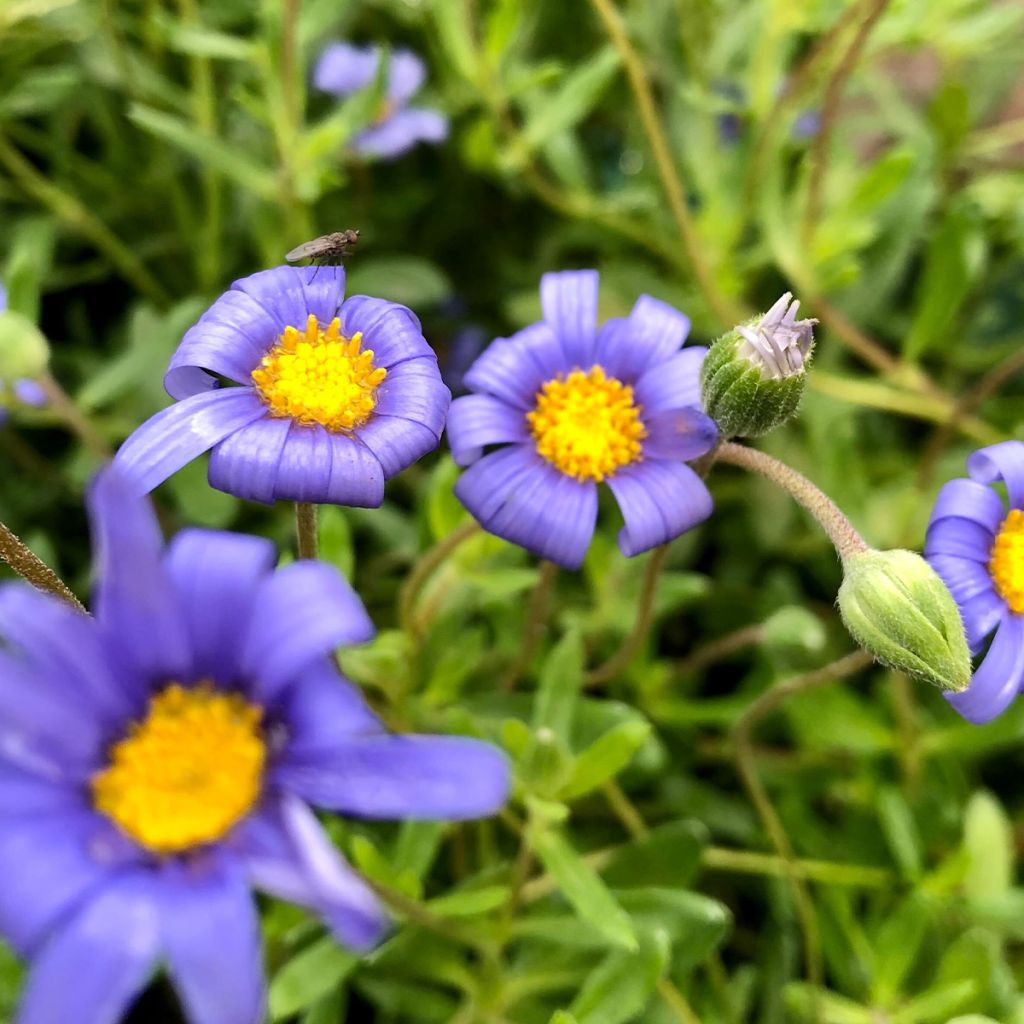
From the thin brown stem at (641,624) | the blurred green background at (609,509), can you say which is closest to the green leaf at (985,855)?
the blurred green background at (609,509)

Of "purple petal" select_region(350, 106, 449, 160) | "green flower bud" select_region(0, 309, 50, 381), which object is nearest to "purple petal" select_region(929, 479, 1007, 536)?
"green flower bud" select_region(0, 309, 50, 381)

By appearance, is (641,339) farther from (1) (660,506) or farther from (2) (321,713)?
(2) (321,713)

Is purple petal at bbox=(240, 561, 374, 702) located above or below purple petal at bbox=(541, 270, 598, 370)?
below

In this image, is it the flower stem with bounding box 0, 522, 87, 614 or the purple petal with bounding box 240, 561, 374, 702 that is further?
the flower stem with bounding box 0, 522, 87, 614

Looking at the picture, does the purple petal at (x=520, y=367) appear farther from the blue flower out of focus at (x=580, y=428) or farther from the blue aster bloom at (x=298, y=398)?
the blue aster bloom at (x=298, y=398)

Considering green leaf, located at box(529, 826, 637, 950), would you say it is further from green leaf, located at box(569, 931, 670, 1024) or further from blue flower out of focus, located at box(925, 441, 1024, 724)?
blue flower out of focus, located at box(925, 441, 1024, 724)

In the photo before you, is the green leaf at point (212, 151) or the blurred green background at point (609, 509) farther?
the green leaf at point (212, 151)

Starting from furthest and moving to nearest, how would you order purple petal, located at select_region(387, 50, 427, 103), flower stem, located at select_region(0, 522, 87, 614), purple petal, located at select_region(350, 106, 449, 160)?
purple petal, located at select_region(387, 50, 427, 103), purple petal, located at select_region(350, 106, 449, 160), flower stem, located at select_region(0, 522, 87, 614)
